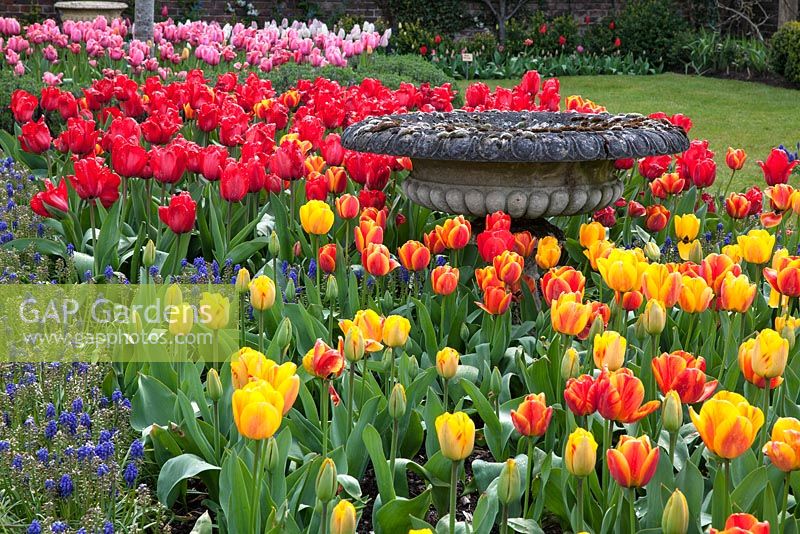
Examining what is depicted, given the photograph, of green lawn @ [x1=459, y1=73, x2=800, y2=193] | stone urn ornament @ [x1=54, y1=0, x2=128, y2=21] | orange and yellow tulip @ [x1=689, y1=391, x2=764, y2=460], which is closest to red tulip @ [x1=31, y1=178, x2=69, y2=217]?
orange and yellow tulip @ [x1=689, y1=391, x2=764, y2=460]

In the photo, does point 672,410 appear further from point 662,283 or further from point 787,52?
point 787,52

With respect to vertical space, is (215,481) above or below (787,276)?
below

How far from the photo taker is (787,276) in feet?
8.32

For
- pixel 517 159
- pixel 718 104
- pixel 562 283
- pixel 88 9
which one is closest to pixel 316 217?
pixel 517 159

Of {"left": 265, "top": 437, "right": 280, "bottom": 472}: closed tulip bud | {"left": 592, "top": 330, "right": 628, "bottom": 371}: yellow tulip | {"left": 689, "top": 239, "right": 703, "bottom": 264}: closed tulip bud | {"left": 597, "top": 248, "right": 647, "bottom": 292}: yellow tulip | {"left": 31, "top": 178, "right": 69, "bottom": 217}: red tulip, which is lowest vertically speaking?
{"left": 31, "top": 178, "right": 69, "bottom": 217}: red tulip

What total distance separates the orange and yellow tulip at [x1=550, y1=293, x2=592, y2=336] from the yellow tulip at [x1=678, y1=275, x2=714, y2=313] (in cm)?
29

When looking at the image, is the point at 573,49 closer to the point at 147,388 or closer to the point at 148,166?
the point at 148,166

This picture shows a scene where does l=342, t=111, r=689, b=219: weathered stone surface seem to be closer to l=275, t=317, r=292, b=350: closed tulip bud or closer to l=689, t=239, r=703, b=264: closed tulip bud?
l=689, t=239, r=703, b=264: closed tulip bud

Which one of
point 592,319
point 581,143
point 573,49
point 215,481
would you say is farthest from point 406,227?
point 573,49

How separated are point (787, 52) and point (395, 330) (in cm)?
1344

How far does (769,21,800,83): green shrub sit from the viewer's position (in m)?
13.8

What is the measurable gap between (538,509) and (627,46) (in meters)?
16.1

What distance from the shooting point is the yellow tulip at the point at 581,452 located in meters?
1.73

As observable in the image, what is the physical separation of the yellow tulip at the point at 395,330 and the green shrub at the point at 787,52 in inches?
514
